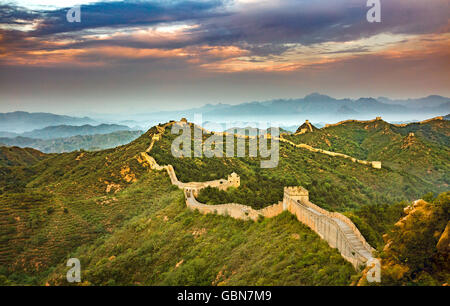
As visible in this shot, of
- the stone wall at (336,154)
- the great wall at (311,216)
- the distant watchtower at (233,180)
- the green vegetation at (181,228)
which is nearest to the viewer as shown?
the great wall at (311,216)

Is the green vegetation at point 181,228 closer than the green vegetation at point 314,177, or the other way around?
the green vegetation at point 181,228

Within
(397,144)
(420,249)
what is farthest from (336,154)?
(420,249)

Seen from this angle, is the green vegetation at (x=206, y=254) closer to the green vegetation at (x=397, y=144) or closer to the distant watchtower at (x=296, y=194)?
the distant watchtower at (x=296, y=194)

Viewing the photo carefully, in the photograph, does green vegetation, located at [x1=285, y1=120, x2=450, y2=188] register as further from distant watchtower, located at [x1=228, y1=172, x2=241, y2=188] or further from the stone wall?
distant watchtower, located at [x1=228, y1=172, x2=241, y2=188]

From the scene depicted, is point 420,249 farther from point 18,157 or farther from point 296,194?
point 18,157

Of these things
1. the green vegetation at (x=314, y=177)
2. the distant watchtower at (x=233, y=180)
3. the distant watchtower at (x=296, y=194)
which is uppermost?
the distant watchtower at (x=296, y=194)

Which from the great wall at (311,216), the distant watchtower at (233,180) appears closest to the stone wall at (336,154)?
the distant watchtower at (233,180)

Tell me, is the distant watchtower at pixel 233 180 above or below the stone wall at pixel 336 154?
above

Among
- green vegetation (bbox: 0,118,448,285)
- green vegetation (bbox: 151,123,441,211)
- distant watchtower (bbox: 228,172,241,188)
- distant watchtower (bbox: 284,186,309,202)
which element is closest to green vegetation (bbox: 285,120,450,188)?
green vegetation (bbox: 151,123,441,211)
